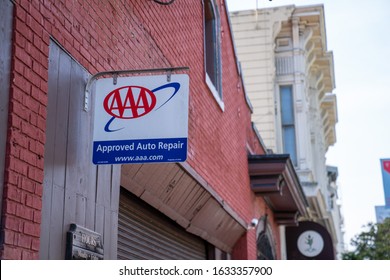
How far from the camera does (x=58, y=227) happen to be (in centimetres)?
546

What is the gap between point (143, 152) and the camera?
216 inches

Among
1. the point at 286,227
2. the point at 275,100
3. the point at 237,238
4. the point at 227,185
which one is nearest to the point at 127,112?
the point at 227,185

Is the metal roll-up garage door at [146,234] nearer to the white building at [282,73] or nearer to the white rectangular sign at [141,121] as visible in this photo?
the white rectangular sign at [141,121]

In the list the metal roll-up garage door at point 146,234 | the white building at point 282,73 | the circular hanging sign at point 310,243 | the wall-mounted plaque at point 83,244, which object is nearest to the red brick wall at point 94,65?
the wall-mounted plaque at point 83,244

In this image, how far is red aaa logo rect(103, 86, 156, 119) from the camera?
18.6ft

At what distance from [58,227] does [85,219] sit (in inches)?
21.5

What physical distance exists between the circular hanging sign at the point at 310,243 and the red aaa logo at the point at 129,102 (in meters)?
13.0

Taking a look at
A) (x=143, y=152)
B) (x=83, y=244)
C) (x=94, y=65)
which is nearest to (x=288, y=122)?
(x=94, y=65)

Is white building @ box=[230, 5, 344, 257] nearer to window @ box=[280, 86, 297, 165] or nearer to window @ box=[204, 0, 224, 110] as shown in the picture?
window @ box=[280, 86, 297, 165]

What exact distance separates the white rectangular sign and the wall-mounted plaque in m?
0.60

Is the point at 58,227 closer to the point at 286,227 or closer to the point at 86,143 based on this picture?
the point at 86,143

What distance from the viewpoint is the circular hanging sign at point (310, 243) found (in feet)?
59.2

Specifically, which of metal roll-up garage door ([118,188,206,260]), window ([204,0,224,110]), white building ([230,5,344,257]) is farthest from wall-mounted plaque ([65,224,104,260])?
white building ([230,5,344,257])

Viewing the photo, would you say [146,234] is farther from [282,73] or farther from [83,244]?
[282,73]
